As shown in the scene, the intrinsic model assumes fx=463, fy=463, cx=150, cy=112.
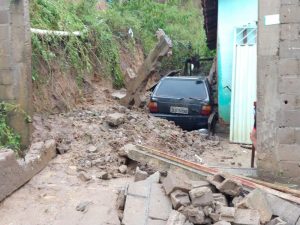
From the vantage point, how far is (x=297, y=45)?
604 centimetres

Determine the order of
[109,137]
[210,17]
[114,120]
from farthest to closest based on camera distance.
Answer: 1. [210,17]
2. [114,120]
3. [109,137]

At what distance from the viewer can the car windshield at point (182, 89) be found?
12352 mm

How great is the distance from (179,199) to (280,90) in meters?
2.08

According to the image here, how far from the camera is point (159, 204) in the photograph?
17.8 ft

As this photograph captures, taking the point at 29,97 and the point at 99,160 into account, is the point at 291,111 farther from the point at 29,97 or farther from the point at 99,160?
the point at 29,97

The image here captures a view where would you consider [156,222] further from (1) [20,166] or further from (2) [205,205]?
(1) [20,166]

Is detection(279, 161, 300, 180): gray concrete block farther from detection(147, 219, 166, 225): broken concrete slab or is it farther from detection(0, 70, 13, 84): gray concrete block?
detection(0, 70, 13, 84): gray concrete block

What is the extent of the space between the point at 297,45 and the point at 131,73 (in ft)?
25.1

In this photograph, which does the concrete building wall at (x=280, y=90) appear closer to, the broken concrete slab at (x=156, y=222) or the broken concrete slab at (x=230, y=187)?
the broken concrete slab at (x=230, y=187)

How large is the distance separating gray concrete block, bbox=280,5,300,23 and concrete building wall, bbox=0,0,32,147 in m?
4.17

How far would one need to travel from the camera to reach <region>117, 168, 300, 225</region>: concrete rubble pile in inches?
190

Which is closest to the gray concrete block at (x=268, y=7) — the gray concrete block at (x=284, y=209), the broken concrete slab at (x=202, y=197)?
the gray concrete block at (x=284, y=209)

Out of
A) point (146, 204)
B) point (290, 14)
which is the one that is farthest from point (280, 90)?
point (146, 204)

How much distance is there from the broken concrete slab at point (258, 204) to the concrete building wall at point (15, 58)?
4366 mm
